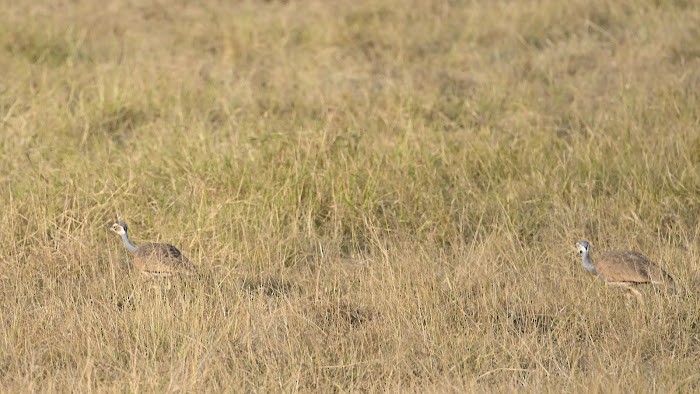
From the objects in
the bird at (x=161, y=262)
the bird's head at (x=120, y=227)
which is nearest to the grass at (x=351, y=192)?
the bird at (x=161, y=262)

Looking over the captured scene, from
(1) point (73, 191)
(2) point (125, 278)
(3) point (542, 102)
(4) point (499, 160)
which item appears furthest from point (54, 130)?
(3) point (542, 102)

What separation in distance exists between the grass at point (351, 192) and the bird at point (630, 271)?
0.10 metres

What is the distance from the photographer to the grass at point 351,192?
430cm

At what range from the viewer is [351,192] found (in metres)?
6.15

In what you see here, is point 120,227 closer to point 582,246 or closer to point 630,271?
point 582,246

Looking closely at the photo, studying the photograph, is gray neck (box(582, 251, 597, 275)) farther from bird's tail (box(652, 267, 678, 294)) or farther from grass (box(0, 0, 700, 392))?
bird's tail (box(652, 267, 678, 294))

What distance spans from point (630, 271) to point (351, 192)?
1.88m

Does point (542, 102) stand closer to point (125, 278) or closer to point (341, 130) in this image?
point (341, 130)

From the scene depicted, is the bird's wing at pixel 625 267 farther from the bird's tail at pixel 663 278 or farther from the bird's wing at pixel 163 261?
the bird's wing at pixel 163 261

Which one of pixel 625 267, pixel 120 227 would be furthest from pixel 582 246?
pixel 120 227

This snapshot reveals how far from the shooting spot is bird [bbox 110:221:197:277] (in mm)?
4859

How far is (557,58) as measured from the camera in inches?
360

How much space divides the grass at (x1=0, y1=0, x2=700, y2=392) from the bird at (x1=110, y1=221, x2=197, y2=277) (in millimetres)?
70

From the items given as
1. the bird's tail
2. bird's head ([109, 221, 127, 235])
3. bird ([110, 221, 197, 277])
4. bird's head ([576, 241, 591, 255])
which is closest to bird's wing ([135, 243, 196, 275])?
bird ([110, 221, 197, 277])
